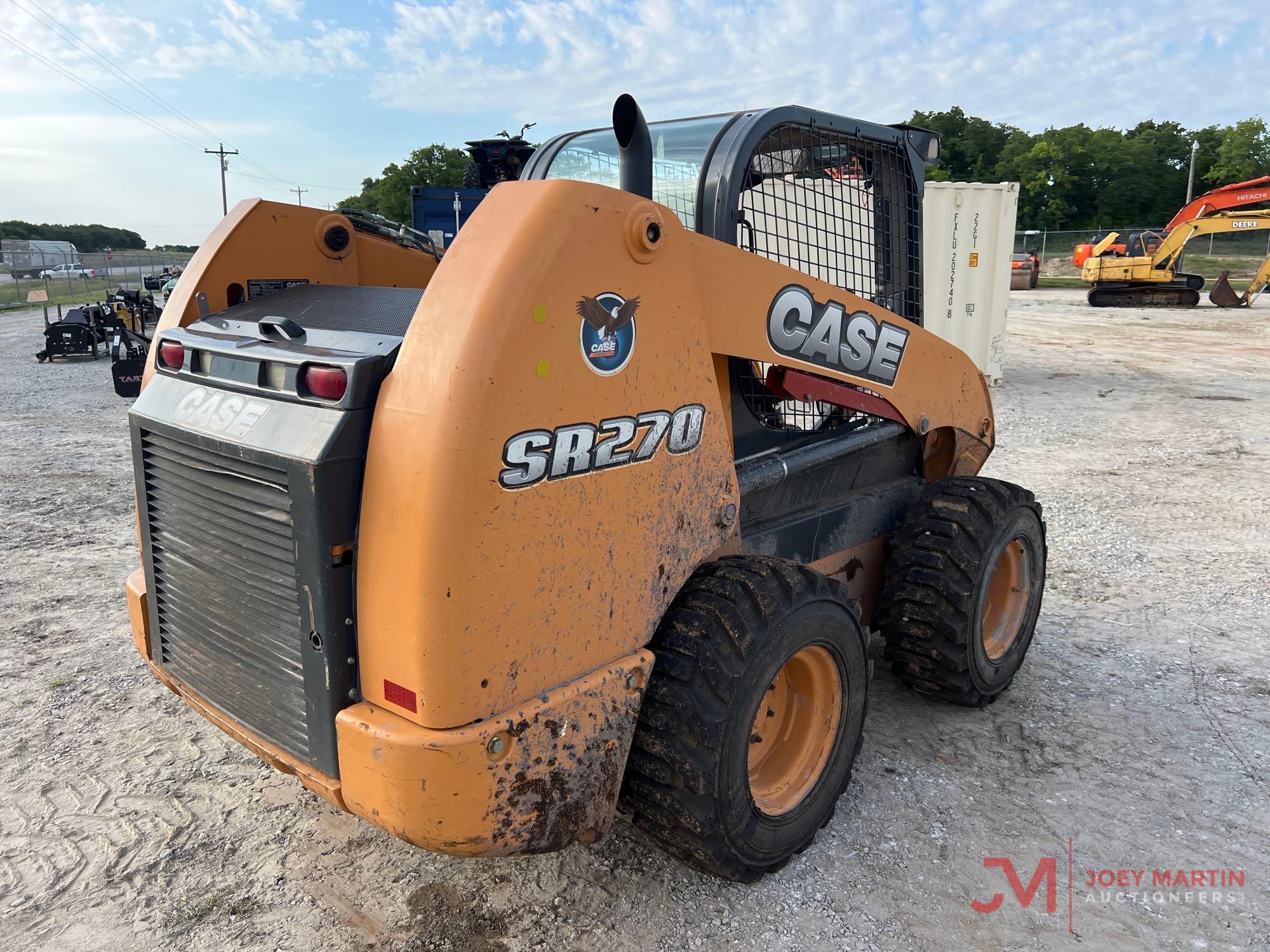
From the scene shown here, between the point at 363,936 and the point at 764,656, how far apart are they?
1311 mm

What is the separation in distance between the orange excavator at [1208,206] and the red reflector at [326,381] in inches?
891

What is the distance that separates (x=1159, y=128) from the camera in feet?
179

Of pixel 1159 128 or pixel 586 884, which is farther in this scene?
pixel 1159 128

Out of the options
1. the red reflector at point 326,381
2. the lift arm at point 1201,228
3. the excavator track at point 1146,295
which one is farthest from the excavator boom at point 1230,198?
the red reflector at point 326,381

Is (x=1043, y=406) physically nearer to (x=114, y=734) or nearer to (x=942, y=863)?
(x=942, y=863)

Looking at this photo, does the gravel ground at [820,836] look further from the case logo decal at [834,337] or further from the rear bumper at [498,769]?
the case logo decal at [834,337]

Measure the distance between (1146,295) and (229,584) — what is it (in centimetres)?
2629

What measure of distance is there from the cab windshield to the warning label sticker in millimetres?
1017

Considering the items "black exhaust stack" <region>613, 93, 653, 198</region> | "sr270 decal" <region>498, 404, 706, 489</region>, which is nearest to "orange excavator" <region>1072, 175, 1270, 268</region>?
"black exhaust stack" <region>613, 93, 653, 198</region>

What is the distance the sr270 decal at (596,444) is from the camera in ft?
6.53

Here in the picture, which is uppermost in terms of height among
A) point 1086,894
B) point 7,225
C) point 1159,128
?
point 1159,128

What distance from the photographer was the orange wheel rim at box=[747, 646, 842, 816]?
279 cm

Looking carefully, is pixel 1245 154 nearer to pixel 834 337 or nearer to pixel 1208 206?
pixel 1208 206

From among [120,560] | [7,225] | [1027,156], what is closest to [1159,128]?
[1027,156]
